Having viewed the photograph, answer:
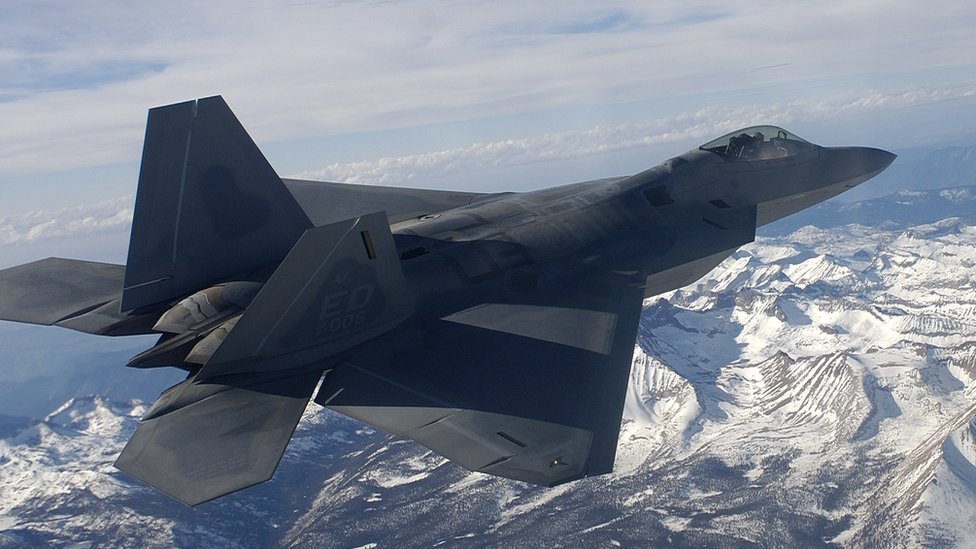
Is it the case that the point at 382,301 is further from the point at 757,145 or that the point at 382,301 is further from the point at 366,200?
the point at 757,145

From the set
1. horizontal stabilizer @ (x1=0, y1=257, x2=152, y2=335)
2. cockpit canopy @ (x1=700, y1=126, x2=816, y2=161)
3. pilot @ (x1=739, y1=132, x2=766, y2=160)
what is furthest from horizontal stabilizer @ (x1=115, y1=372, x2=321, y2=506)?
pilot @ (x1=739, y1=132, x2=766, y2=160)

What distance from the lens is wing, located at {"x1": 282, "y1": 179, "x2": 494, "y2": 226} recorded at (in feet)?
68.8

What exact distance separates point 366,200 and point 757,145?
43.7ft

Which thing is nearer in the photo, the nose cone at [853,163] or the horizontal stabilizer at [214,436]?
the horizontal stabilizer at [214,436]

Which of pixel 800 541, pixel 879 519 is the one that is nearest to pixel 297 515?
pixel 800 541

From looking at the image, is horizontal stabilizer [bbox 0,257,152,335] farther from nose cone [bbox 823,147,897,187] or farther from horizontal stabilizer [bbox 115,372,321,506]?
nose cone [bbox 823,147,897,187]

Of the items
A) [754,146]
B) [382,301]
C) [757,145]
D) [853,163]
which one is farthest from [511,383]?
[853,163]

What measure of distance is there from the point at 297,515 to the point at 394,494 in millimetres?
26336

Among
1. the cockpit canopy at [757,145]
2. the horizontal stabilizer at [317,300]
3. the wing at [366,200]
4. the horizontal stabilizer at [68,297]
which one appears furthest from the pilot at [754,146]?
the horizontal stabilizer at [68,297]

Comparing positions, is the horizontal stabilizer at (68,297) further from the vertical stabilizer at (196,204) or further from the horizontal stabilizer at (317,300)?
the horizontal stabilizer at (317,300)

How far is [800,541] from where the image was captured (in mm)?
137875

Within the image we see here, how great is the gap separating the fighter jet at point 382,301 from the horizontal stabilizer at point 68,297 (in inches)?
2.7

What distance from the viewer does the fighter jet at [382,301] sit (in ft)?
33.8

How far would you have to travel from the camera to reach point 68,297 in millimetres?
15898
